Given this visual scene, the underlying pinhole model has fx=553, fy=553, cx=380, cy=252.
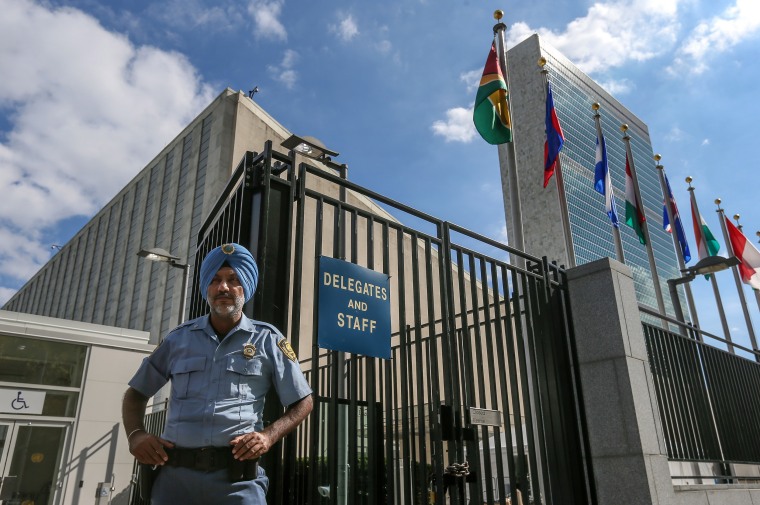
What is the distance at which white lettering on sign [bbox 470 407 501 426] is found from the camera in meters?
4.48

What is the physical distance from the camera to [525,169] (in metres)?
88.0

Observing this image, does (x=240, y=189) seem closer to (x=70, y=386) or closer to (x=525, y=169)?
(x=70, y=386)

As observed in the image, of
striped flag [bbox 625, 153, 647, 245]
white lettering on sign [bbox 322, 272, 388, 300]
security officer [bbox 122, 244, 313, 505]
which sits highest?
striped flag [bbox 625, 153, 647, 245]

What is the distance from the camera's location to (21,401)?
1490 centimetres

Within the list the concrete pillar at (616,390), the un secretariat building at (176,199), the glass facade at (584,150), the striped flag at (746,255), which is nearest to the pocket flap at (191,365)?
the concrete pillar at (616,390)

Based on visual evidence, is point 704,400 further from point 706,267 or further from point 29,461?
point 29,461

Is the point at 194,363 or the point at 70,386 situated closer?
the point at 194,363

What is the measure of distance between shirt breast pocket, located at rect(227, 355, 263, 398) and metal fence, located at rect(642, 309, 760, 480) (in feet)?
17.5

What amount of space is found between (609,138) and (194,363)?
159 ft

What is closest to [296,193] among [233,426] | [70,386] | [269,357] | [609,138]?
[269,357]

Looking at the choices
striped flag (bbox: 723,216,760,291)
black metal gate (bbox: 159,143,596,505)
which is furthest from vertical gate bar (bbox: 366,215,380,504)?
striped flag (bbox: 723,216,760,291)

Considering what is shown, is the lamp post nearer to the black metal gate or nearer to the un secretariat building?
the un secretariat building

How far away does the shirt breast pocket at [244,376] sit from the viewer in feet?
8.09

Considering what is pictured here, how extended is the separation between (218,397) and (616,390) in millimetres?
4450
